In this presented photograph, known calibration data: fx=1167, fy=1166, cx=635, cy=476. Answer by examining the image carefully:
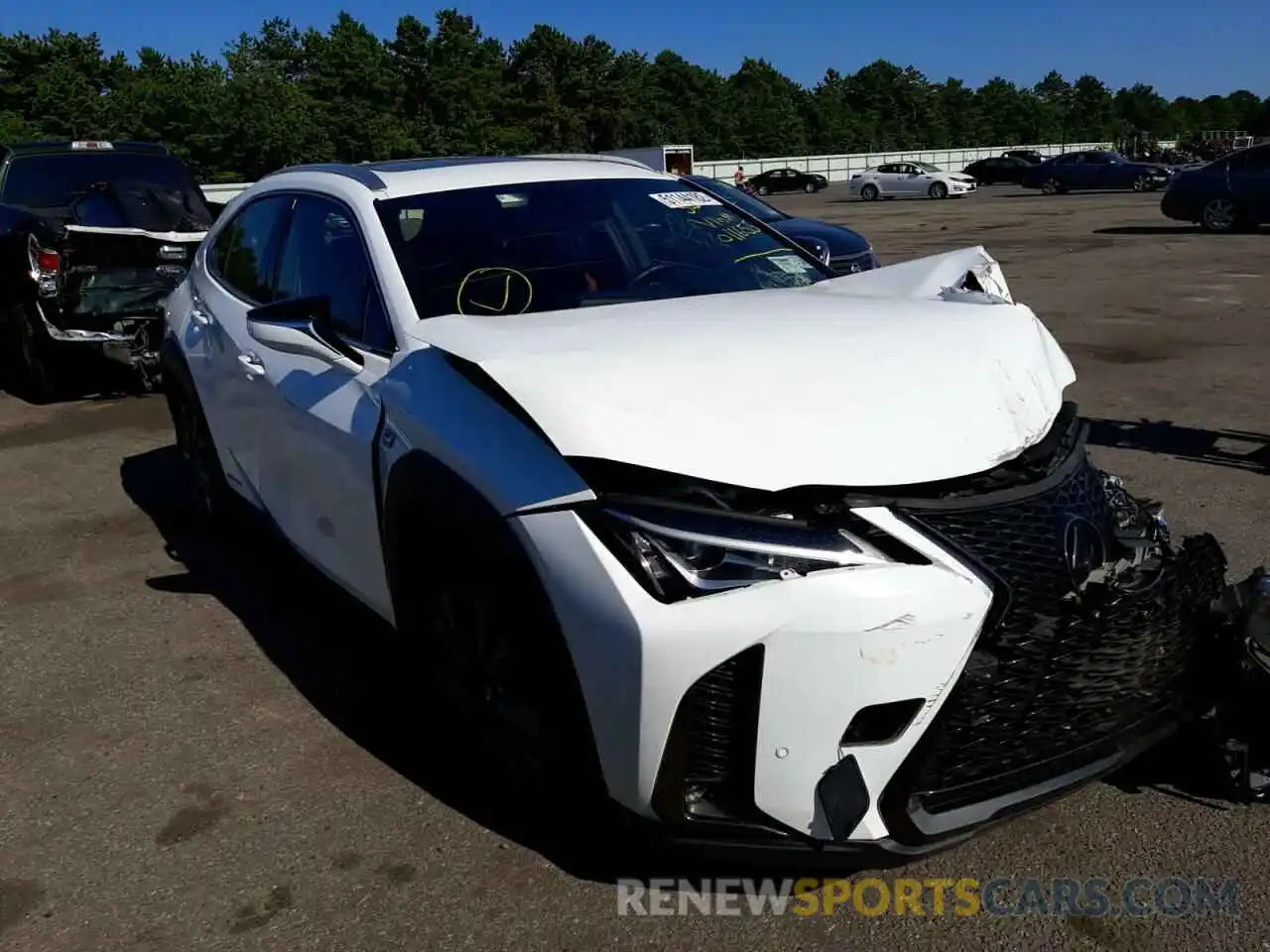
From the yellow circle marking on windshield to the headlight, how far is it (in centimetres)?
129

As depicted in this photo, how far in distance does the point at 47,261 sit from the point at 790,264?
6547mm

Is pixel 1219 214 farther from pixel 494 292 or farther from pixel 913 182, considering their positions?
pixel 913 182

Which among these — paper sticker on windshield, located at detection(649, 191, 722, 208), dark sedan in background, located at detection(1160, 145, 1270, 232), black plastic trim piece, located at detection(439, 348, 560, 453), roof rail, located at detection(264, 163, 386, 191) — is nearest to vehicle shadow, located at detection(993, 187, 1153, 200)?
dark sedan in background, located at detection(1160, 145, 1270, 232)

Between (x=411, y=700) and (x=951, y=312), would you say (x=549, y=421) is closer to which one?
Answer: (x=951, y=312)

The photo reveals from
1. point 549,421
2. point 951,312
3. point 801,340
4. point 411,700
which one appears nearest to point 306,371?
point 411,700

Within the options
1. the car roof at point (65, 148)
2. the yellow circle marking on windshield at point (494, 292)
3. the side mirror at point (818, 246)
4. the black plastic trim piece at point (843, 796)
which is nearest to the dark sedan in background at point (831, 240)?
the side mirror at point (818, 246)

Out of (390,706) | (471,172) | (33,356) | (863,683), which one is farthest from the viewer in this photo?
(33,356)

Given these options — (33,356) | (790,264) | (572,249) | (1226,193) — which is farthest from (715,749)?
(1226,193)

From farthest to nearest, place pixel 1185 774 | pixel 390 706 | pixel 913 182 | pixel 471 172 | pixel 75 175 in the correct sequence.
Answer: pixel 913 182
pixel 75 175
pixel 471 172
pixel 390 706
pixel 1185 774

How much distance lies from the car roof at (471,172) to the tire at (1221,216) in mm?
17974

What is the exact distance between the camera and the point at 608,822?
256 centimetres

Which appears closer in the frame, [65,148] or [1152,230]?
[65,148]

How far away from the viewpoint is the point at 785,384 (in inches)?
104

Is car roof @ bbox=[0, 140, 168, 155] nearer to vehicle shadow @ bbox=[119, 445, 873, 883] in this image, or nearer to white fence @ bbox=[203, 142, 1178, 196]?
vehicle shadow @ bbox=[119, 445, 873, 883]
